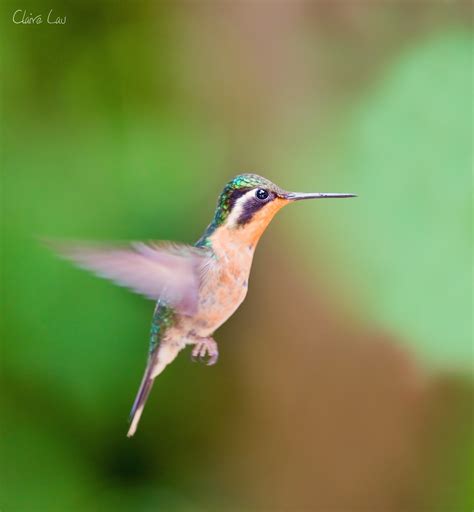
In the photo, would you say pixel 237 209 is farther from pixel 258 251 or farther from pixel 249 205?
pixel 258 251

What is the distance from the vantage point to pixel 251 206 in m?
0.92

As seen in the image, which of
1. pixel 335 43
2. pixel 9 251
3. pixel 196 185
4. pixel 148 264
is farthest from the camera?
pixel 335 43

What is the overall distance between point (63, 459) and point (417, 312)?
1.38 m

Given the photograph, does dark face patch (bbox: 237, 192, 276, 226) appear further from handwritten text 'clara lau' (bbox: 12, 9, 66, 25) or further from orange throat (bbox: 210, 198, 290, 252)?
handwritten text 'clara lau' (bbox: 12, 9, 66, 25)

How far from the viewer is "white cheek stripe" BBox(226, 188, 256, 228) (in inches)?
36.2

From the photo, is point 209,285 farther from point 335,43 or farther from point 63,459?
point 335,43

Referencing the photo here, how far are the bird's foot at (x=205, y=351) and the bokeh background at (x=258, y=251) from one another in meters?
1.56

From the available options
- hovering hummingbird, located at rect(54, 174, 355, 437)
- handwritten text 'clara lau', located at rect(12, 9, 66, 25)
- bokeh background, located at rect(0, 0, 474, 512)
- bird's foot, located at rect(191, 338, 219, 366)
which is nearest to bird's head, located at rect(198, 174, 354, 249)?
hovering hummingbird, located at rect(54, 174, 355, 437)

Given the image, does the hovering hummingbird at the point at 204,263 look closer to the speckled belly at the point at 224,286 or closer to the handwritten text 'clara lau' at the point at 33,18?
the speckled belly at the point at 224,286

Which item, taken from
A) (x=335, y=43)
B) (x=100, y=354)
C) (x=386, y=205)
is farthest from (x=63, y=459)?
(x=335, y=43)

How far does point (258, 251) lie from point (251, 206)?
188cm

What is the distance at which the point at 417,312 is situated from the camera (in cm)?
261

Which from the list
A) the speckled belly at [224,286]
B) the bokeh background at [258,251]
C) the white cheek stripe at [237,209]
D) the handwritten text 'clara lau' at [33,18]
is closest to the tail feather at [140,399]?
the speckled belly at [224,286]

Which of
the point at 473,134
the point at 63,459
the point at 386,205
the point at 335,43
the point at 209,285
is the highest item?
the point at 335,43
